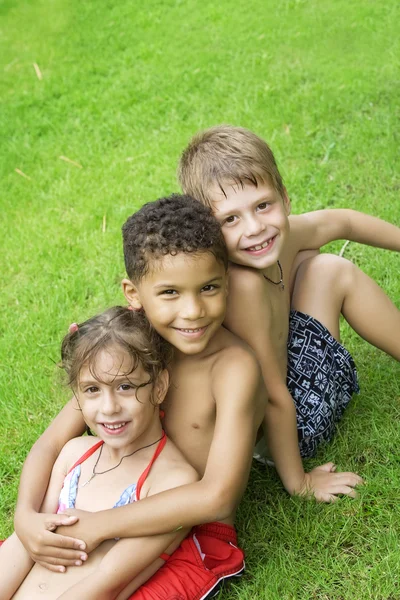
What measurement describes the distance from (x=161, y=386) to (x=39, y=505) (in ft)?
1.92

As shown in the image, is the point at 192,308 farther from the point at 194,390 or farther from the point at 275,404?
the point at 275,404

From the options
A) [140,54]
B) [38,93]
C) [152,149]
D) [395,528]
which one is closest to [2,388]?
[395,528]

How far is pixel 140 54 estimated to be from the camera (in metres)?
6.68

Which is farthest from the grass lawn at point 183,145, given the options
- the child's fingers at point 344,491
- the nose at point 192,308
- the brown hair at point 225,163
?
the brown hair at point 225,163

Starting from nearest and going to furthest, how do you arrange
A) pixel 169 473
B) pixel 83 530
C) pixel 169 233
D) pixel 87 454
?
pixel 169 233, pixel 83 530, pixel 169 473, pixel 87 454

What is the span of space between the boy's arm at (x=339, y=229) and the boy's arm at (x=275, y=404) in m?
0.56

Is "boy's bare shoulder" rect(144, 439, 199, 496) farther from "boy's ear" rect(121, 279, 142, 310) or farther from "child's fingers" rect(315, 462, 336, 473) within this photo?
"child's fingers" rect(315, 462, 336, 473)

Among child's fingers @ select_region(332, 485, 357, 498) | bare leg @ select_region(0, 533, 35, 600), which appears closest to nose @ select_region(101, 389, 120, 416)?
bare leg @ select_region(0, 533, 35, 600)

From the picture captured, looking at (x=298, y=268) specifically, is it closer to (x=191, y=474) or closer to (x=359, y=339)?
(x=359, y=339)

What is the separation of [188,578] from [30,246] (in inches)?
112

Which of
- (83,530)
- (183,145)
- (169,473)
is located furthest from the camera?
(183,145)

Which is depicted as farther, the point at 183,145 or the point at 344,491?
the point at 183,145

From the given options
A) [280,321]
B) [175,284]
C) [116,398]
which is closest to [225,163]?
[175,284]

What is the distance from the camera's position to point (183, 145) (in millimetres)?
5496
